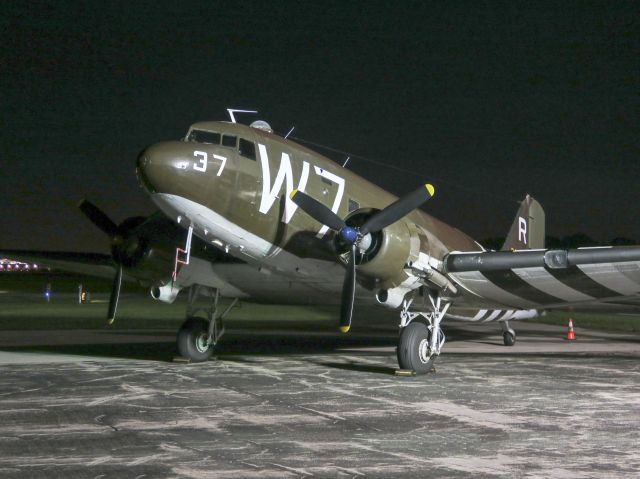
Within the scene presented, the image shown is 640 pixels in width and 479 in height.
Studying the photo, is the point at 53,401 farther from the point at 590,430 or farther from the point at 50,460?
the point at 590,430

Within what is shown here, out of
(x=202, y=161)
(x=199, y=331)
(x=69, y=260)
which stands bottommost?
(x=199, y=331)

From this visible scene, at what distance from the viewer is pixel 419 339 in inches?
597

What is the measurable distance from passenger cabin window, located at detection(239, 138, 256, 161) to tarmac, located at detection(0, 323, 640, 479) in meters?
4.20

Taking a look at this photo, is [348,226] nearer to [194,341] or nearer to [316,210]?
[316,210]

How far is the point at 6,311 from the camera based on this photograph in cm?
3766

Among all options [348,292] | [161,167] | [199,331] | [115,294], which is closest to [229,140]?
[161,167]

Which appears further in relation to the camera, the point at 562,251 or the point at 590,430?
the point at 562,251

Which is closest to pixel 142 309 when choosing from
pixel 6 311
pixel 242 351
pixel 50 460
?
pixel 6 311

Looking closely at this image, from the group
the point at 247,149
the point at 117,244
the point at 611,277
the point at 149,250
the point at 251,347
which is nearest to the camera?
the point at 247,149

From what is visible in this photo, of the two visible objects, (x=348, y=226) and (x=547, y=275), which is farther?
(x=547, y=275)

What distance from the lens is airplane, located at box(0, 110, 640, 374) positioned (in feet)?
45.3

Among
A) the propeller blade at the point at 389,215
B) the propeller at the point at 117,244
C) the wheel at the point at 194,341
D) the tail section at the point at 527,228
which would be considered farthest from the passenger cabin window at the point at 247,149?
the tail section at the point at 527,228

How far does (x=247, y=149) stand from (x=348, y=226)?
2399mm

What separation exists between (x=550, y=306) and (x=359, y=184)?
5563 millimetres
